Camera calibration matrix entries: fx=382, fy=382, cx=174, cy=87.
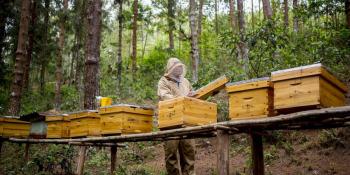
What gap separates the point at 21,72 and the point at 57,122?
3975mm

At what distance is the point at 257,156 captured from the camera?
25.1 ft

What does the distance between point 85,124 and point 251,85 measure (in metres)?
4.85

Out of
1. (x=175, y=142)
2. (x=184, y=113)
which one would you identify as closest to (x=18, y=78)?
(x=175, y=142)

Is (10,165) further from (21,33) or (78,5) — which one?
(78,5)

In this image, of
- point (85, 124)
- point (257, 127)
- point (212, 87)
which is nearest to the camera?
point (257, 127)

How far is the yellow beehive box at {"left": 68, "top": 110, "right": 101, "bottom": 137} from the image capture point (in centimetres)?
937

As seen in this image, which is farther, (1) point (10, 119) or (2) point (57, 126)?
(1) point (10, 119)

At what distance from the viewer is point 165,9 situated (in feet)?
101

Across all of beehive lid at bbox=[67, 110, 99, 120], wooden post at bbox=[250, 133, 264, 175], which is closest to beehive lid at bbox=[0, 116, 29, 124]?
beehive lid at bbox=[67, 110, 99, 120]

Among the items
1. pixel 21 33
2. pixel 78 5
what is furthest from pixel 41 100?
pixel 21 33

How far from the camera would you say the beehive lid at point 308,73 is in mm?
5488

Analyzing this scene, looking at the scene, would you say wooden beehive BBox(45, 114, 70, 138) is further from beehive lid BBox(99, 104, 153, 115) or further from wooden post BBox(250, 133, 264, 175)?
wooden post BBox(250, 133, 264, 175)

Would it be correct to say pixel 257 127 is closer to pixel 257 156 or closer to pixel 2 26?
pixel 257 156

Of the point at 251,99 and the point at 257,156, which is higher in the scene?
the point at 251,99
